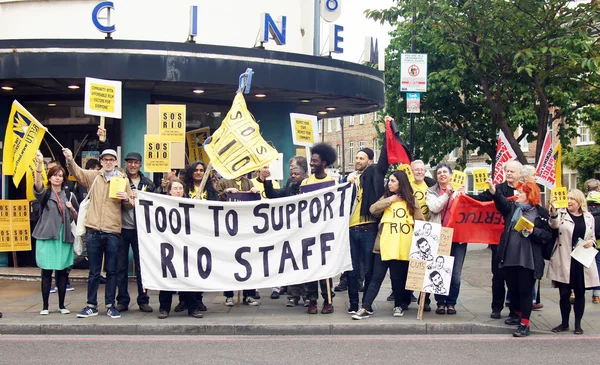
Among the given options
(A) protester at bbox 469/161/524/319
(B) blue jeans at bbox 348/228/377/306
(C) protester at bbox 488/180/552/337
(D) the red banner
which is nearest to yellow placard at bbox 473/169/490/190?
(C) protester at bbox 488/180/552/337

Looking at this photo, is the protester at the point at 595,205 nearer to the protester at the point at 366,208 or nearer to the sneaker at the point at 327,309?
the protester at the point at 366,208

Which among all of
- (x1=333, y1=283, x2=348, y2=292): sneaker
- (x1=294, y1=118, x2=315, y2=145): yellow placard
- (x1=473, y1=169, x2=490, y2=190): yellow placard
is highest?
(x1=294, y1=118, x2=315, y2=145): yellow placard

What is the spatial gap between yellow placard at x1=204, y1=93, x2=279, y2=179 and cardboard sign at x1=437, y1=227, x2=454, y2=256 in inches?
87.4

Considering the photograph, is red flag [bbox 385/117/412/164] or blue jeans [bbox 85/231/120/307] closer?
blue jeans [bbox 85/231/120/307]

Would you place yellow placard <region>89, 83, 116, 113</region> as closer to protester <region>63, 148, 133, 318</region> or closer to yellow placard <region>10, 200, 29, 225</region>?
protester <region>63, 148, 133, 318</region>

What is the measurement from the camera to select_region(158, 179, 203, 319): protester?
8422 millimetres

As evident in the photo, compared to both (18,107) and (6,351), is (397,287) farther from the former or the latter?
(18,107)

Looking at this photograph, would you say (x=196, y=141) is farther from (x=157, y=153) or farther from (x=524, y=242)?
(x=524, y=242)

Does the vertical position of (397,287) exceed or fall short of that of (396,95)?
it falls short

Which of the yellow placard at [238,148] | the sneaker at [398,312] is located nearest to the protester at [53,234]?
the yellow placard at [238,148]

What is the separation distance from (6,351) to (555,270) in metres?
5.97

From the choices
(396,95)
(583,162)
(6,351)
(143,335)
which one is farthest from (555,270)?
(583,162)

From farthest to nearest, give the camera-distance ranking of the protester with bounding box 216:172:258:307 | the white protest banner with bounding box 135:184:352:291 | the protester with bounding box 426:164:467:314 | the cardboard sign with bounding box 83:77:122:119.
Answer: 1. the protester with bounding box 216:172:258:307
2. the cardboard sign with bounding box 83:77:122:119
3. the protester with bounding box 426:164:467:314
4. the white protest banner with bounding box 135:184:352:291

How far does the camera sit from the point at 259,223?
860 cm
